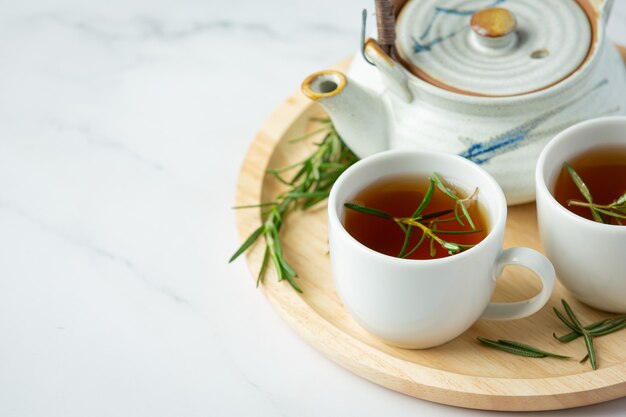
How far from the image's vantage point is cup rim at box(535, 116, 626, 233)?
102cm

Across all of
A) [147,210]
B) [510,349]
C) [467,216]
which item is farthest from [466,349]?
[147,210]

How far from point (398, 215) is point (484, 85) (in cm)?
21

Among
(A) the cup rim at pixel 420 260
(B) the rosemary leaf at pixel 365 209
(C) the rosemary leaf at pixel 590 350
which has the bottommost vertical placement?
(C) the rosemary leaf at pixel 590 350

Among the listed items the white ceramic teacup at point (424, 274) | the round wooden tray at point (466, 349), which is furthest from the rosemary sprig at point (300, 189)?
the white ceramic teacup at point (424, 274)

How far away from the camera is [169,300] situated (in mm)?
1296

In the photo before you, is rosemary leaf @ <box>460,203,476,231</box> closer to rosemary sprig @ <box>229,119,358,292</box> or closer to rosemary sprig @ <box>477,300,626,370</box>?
rosemary sprig @ <box>477,300,626,370</box>

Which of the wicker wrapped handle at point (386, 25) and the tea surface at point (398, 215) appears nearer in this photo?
the tea surface at point (398, 215)

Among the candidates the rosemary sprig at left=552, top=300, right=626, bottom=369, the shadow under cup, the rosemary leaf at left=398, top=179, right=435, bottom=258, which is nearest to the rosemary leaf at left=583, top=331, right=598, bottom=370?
the rosemary sprig at left=552, top=300, right=626, bottom=369

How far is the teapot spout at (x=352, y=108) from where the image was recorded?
1188 millimetres

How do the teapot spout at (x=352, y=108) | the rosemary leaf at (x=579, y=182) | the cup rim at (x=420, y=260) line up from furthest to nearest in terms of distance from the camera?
the teapot spout at (x=352, y=108) < the rosemary leaf at (x=579, y=182) < the cup rim at (x=420, y=260)

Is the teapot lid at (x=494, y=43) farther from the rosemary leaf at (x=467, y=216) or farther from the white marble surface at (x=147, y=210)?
the white marble surface at (x=147, y=210)

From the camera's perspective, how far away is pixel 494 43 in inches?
47.5

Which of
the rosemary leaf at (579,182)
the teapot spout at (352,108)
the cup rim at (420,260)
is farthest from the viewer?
the teapot spout at (352,108)

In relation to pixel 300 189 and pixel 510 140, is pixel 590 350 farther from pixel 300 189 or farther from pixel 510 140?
pixel 300 189
